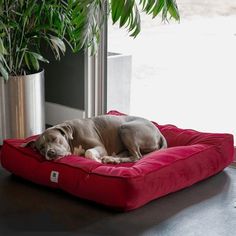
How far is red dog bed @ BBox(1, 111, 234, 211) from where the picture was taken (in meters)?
3.26

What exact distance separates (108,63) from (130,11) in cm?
136

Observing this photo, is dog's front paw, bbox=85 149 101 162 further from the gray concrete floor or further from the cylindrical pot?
the cylindrical pot

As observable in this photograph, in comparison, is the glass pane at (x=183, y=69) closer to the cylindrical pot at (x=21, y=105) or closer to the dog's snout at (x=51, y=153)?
the cylindrical pot at (x=21, y=105)

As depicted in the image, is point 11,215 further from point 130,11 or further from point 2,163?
point 130,11

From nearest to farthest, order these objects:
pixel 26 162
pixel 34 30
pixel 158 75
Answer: pixel 26 162 < pixel 34 30 < pixel 158 75

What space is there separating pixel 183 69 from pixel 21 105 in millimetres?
1347

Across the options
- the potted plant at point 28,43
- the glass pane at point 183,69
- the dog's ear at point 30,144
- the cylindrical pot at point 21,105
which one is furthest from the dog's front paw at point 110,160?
the glass pane at point 183,69

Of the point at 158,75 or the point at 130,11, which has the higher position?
the point at 130,11

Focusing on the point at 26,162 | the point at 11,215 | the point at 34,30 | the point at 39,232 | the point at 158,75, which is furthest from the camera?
the point at 158,75

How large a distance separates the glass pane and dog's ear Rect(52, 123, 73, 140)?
3.66 ft

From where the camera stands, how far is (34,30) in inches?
170

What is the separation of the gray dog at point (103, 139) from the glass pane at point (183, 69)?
30.2 inches

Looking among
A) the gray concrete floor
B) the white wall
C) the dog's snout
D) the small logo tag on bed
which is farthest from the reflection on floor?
the white wall

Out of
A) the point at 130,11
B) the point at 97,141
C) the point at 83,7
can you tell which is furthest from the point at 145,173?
the point at 83,7
